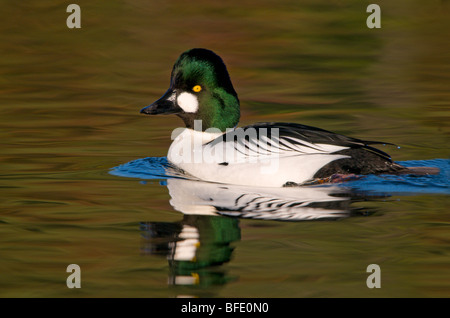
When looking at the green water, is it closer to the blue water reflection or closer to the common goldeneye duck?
the blue water reflection

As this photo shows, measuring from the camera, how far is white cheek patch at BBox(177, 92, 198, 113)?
7695 mm

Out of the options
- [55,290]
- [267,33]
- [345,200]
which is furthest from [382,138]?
[267,33]

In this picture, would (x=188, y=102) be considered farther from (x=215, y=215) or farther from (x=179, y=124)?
(x=179, y=124)

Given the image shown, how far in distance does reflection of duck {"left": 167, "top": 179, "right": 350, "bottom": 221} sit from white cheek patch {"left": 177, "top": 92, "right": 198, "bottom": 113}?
951 mm

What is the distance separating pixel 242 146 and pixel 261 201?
2.76 feet

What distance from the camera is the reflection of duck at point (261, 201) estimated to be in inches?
238

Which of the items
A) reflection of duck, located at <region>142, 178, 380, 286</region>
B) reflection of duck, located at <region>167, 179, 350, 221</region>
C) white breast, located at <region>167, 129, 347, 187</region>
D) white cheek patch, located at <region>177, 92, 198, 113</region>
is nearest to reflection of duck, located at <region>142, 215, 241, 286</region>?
reflection of duck, located at <region>142, 178, 380, 286</region>

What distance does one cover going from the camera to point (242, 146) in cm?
710

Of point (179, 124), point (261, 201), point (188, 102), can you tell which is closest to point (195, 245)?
point (261, 201)

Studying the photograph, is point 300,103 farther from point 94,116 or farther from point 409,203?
point 409,203

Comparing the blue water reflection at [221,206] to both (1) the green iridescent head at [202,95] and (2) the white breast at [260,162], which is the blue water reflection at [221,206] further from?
(1) the green iridescent head at [202,95]

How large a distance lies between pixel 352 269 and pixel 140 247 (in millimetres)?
1500

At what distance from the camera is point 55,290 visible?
462cm

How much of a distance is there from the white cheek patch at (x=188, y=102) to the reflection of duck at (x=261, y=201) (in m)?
0.95
